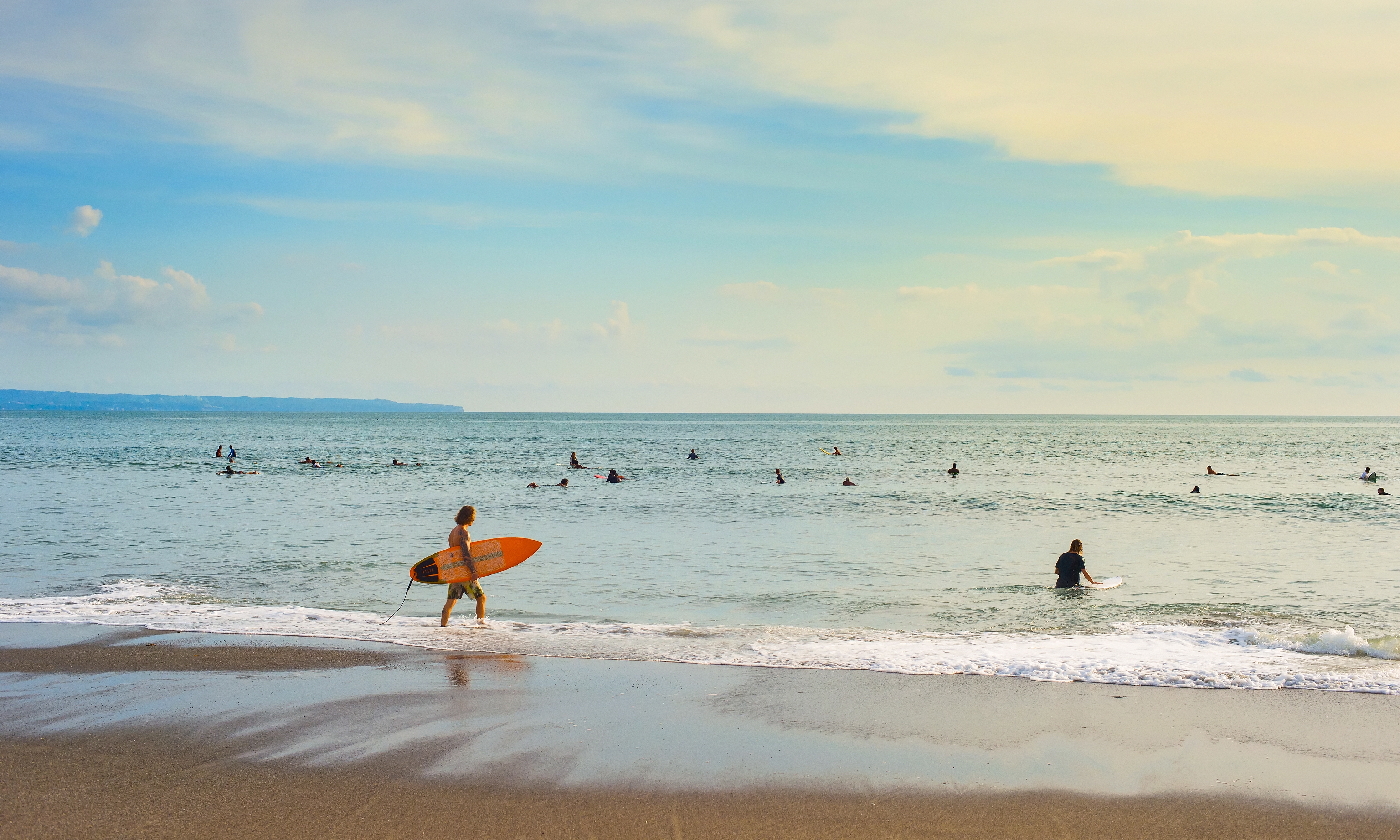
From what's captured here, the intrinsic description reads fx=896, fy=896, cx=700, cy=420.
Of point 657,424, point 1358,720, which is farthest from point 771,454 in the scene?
point 657,424

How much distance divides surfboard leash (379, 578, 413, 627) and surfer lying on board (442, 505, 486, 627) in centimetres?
82

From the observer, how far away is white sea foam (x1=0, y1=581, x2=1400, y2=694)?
32.9 feet

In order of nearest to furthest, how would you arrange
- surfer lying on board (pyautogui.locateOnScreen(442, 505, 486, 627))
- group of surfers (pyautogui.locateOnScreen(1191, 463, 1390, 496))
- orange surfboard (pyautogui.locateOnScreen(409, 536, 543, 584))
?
surfer lying on board (pyautogui.locateOnScreen(442, 505, 486, 627))
orange surfboard (pyautogui.locateOnScreen(409, 536, 543, 584))
group of surfers (pyautogui.locateOnScreen(1191, 463, 1390, 496))

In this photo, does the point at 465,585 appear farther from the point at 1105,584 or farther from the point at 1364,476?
the point at 1364,476

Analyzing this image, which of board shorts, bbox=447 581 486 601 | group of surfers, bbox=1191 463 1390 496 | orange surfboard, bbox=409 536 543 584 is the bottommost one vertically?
group of surfers, bbox=1191 463 1390 496

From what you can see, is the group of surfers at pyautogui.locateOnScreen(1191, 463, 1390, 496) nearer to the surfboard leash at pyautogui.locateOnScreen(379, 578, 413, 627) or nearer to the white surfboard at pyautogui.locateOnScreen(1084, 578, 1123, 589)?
the white surfboard at pyautogui.locateOnScreen(1084, 578, 1123, 589)

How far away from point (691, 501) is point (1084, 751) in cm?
2818

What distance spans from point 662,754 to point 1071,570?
11520mm

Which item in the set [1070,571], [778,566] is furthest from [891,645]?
[778,566]

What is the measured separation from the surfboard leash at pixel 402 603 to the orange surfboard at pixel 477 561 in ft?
1.03

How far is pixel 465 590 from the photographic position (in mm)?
13164

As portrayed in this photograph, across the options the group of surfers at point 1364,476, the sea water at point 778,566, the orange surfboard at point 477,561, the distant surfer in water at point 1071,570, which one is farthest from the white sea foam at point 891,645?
the group of surfers at point 1364,476

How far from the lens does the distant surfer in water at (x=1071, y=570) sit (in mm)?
16469

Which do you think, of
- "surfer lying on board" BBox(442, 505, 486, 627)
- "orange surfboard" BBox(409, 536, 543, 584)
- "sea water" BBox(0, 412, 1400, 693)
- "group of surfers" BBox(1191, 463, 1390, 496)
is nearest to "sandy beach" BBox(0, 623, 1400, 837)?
"sea water" BBox(0, 412, 1400, 693)
